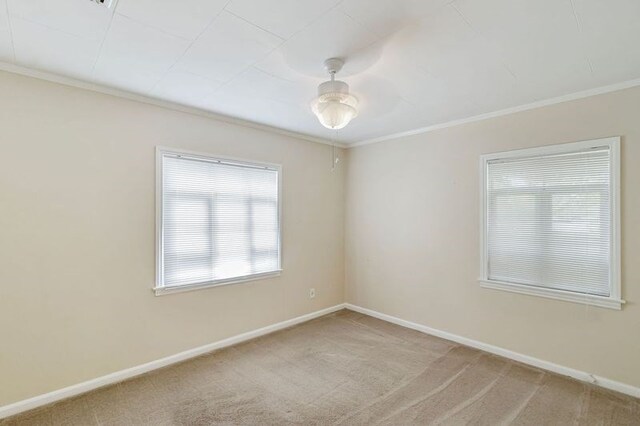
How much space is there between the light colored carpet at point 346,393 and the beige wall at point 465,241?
32 cm

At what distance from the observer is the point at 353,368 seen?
117 inches

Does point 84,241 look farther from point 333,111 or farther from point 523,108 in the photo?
point 523,108

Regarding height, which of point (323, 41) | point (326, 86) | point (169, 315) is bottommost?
point (169, 315)

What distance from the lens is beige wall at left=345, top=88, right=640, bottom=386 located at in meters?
2.56

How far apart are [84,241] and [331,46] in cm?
253

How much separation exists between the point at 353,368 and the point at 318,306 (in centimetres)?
152

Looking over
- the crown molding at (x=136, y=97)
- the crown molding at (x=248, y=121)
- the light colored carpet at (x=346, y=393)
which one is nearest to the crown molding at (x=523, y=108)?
the crown molding at (x=248, y=121)

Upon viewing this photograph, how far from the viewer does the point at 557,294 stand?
113 inches

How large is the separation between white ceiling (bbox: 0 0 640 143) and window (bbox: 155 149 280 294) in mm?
793

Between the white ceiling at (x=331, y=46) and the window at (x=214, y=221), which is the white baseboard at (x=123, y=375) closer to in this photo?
the window at (x=214, y=221)

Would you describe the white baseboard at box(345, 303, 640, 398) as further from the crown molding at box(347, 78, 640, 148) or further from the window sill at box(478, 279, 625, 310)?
the crown molding at box(347, 78, 640, 148)

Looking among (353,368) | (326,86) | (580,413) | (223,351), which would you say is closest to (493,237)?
(580,413)

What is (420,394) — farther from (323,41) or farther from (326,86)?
(323,41)

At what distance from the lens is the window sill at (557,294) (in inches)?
103
